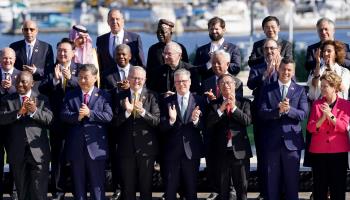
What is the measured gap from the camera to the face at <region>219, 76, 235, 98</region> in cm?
952

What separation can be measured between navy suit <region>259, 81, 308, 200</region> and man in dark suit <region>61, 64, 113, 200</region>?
1.53 metres

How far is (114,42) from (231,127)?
6.11 feet

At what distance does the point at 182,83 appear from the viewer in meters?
9.63

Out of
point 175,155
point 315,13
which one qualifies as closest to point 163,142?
point 175,155

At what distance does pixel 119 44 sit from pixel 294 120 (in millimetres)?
1992

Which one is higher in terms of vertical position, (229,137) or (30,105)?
(30,105)

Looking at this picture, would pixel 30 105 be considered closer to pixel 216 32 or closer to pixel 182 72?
pixel 182 72

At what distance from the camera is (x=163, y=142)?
32.5 ft

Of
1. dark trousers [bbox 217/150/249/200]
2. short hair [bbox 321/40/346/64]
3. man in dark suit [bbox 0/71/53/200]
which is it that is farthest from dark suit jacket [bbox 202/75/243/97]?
man in dark suit [bbox 0/71/53/200]

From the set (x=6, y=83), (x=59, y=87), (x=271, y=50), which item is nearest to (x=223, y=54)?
(x=271, y=50)

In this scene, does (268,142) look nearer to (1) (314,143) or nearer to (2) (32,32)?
(1) (314,143)

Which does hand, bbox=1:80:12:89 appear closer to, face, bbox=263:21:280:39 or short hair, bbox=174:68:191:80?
short hair, bbox=174:68:191:80

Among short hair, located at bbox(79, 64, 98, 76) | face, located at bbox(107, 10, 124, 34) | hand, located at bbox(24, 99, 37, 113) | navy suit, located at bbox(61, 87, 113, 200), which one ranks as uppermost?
face, located at bbox(107, 10, 124, 34)

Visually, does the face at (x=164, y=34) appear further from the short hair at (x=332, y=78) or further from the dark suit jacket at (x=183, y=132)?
the short hair at (x=332, y=78)
